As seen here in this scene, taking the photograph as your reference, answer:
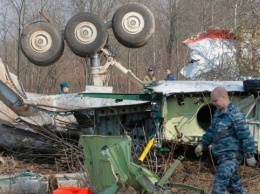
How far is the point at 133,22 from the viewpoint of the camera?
10102mm

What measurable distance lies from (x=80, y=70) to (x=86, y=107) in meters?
19.6

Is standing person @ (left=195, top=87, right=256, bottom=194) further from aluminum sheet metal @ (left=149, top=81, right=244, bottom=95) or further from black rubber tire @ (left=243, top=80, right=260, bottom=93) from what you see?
black rubber tire @ (left=243, top=80, right=260, bottom=93)

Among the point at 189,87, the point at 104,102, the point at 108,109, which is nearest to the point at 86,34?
the point at 104,102

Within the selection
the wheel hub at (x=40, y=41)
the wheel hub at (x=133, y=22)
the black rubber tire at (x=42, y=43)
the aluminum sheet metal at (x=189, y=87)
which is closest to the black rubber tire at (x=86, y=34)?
the black rubber tire at (x=42, y=43)

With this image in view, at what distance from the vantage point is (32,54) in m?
10.1

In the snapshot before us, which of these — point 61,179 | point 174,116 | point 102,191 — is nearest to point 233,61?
point 174,116

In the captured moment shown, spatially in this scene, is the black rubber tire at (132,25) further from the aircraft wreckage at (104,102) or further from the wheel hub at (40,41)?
the wheel hub at (40,41)

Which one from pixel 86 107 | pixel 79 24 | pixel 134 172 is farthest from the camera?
pixel 79 24

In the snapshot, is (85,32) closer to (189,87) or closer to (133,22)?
(133,22)

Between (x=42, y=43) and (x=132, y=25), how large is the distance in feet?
6.05

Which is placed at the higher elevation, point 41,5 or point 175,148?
point 41,5

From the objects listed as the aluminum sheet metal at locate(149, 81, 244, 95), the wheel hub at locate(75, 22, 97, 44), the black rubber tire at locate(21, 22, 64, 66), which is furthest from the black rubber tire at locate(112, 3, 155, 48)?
the aluminum sheet metal at locate(149, 81, 244, 95)

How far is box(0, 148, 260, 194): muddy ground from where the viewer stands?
6957 mm

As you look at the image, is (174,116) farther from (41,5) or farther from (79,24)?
(41,5)
